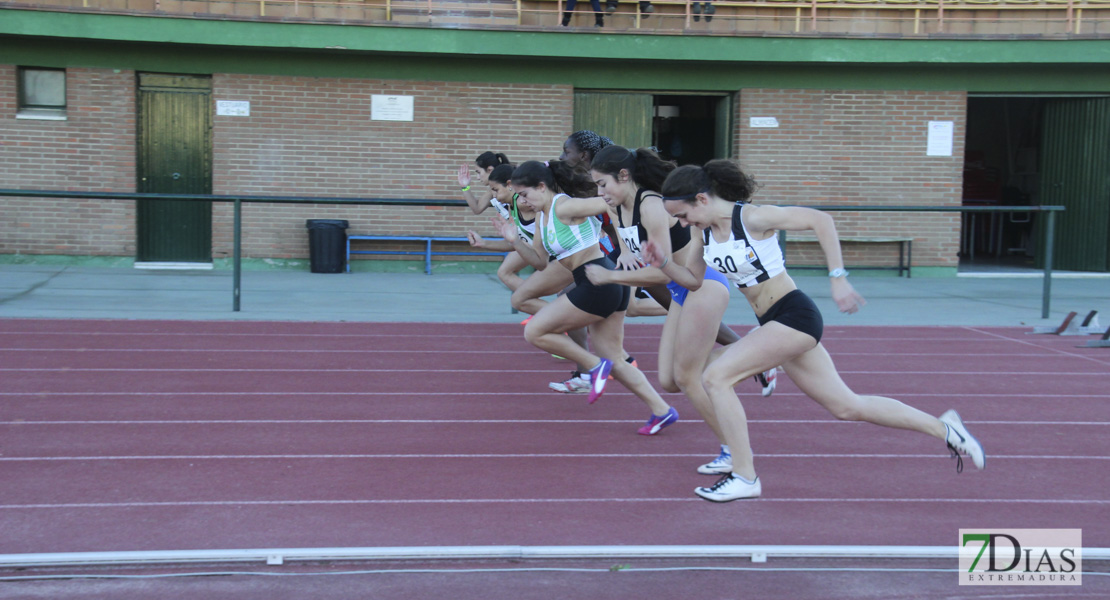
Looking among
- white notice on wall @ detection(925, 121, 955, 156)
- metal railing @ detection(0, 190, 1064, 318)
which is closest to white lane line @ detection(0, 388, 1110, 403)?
metal railing @ detection(0, 190, 1064, 318)

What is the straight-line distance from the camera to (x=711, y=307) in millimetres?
5250

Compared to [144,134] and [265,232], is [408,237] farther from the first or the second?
[144,134]

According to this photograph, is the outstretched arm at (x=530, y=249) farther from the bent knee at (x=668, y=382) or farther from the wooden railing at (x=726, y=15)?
the wooden railing at (x=726, y=15)

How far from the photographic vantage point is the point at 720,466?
5285 millimetres

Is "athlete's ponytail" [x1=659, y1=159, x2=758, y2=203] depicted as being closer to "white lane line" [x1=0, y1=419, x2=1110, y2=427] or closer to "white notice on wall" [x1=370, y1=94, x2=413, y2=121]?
"white lane line" [x1=0, y1=419, x2=1110, y2=427]

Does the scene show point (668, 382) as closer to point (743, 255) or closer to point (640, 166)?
point (743, 255)

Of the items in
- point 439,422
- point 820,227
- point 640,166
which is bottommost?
point 439,422

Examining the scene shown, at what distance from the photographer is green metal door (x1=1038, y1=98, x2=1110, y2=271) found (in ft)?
57.4

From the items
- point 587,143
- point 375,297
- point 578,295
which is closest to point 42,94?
point 375,297

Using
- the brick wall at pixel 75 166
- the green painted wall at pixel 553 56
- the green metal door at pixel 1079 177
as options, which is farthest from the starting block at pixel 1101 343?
the brick wall at pixel 75 166

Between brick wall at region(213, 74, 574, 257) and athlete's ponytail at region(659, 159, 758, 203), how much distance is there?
1174 centimetres

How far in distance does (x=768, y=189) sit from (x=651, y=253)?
13031 millimetres

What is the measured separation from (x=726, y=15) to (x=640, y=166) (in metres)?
12.7

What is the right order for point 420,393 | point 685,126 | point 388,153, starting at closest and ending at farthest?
point 420,393 < point 388,153 < point 685,126
